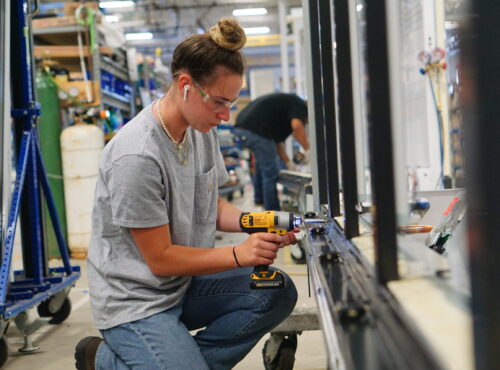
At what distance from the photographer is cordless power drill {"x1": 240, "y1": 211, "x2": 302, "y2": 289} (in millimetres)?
1741

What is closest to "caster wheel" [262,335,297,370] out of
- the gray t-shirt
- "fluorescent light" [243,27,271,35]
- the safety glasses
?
the gray t-shirt

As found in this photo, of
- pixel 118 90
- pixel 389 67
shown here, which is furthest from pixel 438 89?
pixel 118 90

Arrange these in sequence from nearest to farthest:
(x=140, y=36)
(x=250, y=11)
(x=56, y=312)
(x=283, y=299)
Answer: (x=283, y=299)
(x=56, y=312)
(x=250, y=11)
(x=140, y=36)

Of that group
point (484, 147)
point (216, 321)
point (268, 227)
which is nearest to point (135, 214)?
point (268, 227)

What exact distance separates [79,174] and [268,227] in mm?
3357

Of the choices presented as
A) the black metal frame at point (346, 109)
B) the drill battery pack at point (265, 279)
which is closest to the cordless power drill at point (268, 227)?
the drill battery pack at point (265, 279)

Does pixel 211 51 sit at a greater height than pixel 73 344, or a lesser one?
greater

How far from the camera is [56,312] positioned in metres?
3.17

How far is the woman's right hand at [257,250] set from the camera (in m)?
1.64

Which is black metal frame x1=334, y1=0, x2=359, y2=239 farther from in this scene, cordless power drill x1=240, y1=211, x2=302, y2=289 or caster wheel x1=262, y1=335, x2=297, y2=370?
caster wheel x1=262, y1=335, x2=297, y2=370

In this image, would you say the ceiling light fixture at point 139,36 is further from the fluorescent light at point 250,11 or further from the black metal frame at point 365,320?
the black metal frame at point 365,320

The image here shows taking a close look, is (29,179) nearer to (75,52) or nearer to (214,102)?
(214,102)

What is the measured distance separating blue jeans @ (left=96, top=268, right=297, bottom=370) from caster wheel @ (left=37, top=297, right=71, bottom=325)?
4.82ft

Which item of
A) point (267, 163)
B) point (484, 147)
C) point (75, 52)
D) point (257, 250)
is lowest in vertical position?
point (257, 250)
